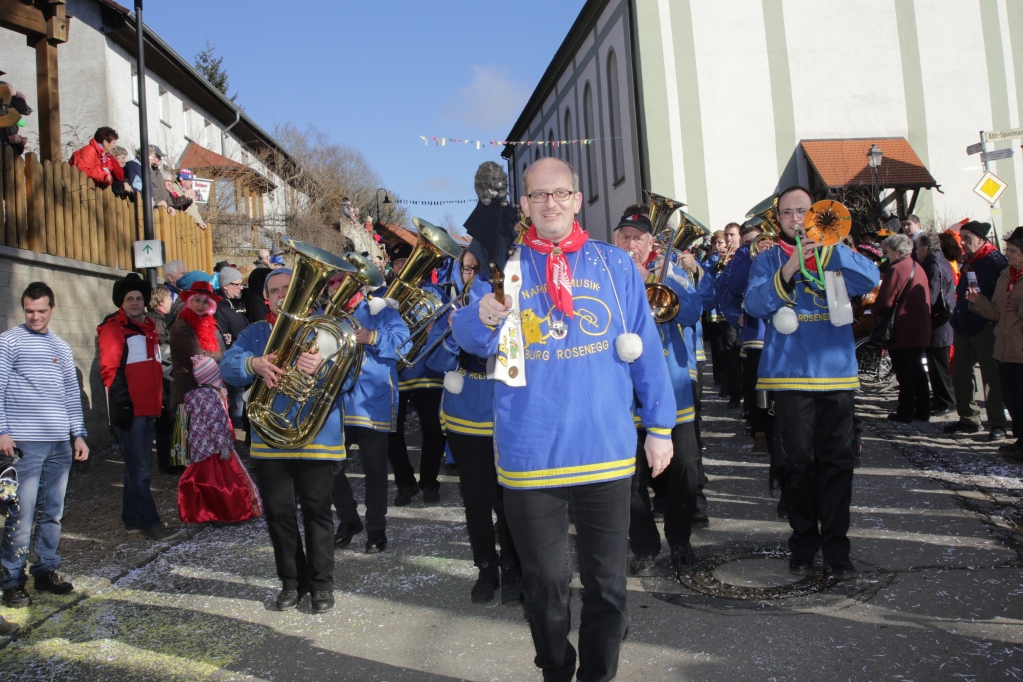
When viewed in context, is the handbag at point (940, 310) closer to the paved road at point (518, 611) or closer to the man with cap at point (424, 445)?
the paved road at point (518, 611)

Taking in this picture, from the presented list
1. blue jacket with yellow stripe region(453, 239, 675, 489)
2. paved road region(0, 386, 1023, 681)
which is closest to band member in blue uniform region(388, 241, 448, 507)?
paved road region(0, 386, 1023, 681)

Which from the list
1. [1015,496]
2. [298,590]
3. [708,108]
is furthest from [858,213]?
[298,590]

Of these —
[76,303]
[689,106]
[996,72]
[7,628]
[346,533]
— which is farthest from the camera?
[996,72]

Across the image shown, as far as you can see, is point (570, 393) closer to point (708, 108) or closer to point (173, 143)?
point (708, 108)

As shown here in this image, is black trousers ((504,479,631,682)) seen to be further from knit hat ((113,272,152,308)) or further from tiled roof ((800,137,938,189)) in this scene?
tiled roof ((800,137,938,189))

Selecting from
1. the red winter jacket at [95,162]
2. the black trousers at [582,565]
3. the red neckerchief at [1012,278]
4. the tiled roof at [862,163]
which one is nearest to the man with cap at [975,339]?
the red neckerchief at [1012,278]

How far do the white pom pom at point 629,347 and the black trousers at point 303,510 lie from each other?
2190mm

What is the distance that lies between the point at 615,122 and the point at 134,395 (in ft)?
85.9

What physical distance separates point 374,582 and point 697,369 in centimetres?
249

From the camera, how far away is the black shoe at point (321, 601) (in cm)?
475

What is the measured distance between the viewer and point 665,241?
19.3 feet

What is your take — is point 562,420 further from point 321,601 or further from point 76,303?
point 76,303

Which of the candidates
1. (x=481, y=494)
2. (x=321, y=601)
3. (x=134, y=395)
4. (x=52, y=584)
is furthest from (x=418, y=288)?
(x=52, y=584)

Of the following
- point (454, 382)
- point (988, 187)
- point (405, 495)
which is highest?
point (988, 187)
